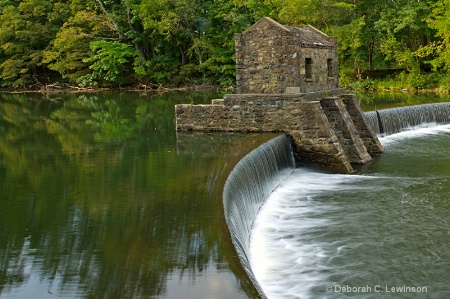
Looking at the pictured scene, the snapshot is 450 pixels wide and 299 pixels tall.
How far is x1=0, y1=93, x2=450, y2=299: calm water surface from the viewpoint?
5996 millimetres

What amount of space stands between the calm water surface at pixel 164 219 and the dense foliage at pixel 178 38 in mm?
24938

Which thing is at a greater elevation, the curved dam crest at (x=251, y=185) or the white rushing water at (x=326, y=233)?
the curved dam crest at (x=251, y=185)

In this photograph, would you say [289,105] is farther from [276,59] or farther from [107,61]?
[107,61]

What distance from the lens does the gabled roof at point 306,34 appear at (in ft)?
51.6

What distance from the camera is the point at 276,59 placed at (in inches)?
630

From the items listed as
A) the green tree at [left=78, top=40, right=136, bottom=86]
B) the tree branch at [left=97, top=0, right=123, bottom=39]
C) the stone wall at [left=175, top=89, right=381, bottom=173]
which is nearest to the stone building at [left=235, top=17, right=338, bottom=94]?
the stone wall at [left=175, top=89, right=381, bottom=173]

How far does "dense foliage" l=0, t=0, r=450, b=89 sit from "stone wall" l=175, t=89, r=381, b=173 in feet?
79.0

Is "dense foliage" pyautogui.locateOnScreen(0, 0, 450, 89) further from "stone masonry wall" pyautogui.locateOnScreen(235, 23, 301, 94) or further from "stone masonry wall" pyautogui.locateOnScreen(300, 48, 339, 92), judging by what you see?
"stone masonry wall" pyautogui.locateOnScreen(235, 23, 301, 94)

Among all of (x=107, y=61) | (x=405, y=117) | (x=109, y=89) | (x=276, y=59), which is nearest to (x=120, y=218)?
(x=276, y=59)

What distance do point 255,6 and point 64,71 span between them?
18.3m

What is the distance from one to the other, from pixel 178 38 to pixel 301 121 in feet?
110

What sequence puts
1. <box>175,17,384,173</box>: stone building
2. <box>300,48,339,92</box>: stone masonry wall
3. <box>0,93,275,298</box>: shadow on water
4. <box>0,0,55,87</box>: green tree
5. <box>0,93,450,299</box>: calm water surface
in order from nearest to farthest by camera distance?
<box>0,93,275,298</box>: shadow on water, <box>0,93,450,299</box>: calm water surface, <box>175,17,384,173</box>: stone building, <box>300,48,339,92</box>: stone masonry wall, <box>0,0,55,87</box>: green tree

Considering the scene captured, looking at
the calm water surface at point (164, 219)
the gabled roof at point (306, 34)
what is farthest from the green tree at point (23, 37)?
the gabled roof at point (306, 34)

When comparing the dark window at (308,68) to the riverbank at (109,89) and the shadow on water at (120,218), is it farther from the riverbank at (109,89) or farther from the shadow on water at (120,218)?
the riverbank at (109,89)
